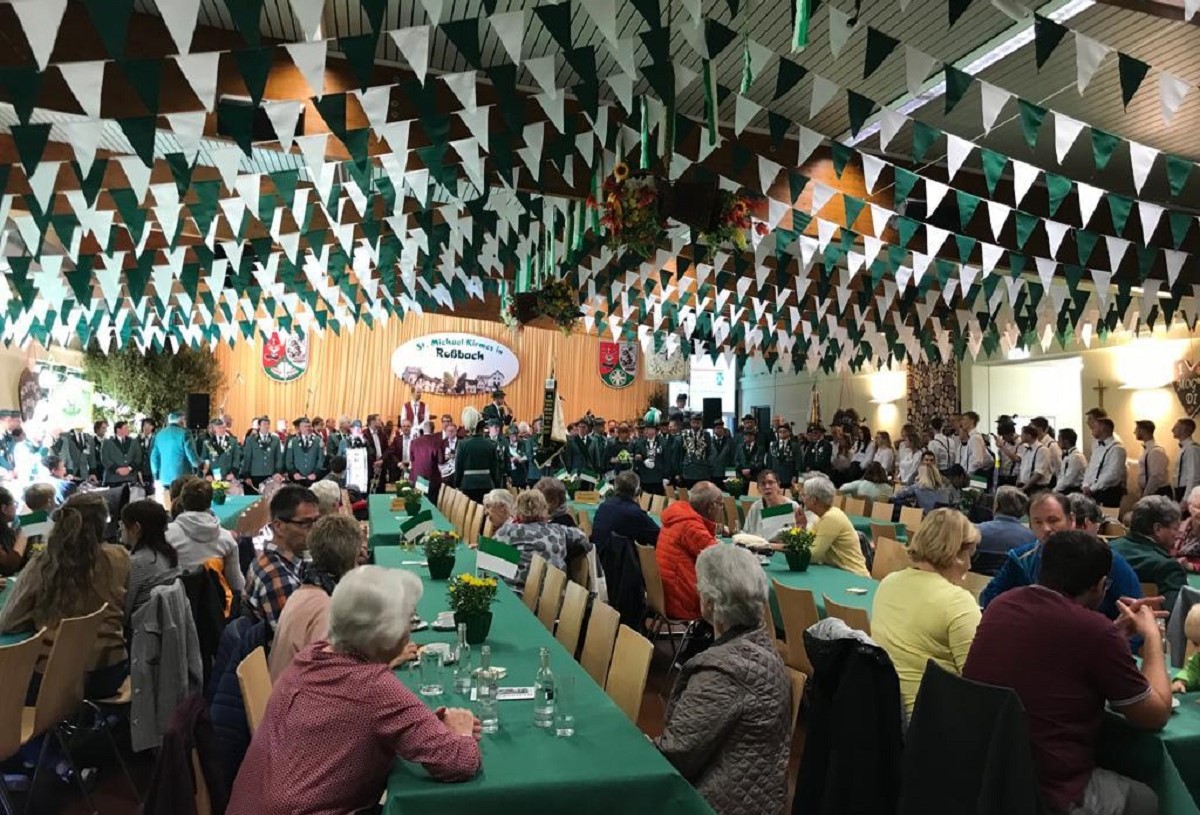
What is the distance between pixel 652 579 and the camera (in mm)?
5664

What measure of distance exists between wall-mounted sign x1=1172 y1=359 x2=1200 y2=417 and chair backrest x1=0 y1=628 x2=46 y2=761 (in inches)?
496

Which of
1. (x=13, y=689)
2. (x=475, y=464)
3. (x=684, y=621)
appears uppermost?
(x=475, y=464)

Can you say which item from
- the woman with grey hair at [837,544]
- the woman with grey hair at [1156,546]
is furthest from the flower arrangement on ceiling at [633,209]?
the woman with grey hair at [1156,546]

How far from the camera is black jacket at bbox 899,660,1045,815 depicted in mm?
2256

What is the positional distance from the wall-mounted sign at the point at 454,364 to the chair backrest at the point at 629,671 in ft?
59.5

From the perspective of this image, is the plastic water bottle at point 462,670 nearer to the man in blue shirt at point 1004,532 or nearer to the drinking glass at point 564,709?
the drinking glass at point 564,709

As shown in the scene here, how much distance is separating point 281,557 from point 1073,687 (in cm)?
286

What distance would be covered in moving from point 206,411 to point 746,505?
11967 millimetres

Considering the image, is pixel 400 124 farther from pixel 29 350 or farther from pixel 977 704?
pixel 29 350

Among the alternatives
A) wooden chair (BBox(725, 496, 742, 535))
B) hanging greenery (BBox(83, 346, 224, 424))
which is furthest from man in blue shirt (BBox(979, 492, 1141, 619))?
hanging greenery (BBox(83, 346, 224, 424))

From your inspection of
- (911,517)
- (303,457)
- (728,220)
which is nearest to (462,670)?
(728,220)

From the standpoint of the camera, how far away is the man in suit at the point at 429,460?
1361 centimetres

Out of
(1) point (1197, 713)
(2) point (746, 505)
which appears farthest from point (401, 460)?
(1) point (1197, 713)

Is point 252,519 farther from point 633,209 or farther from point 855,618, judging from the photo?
point 855,618
